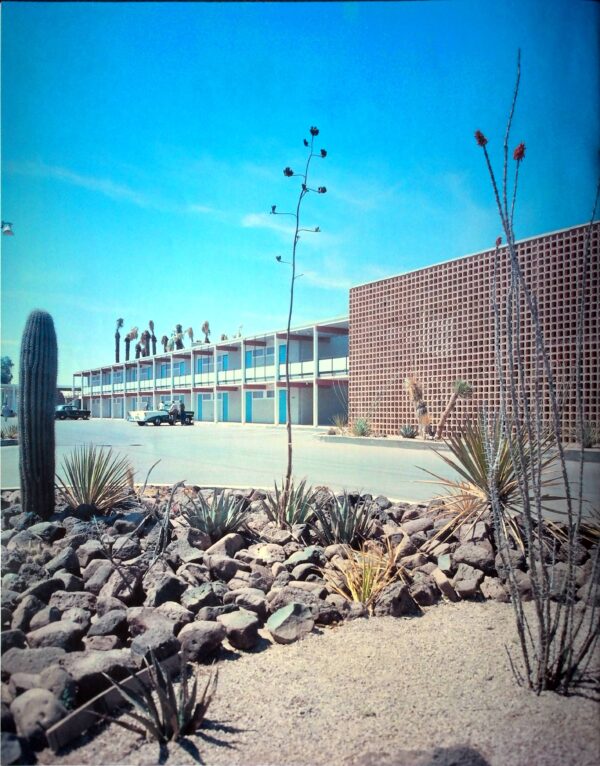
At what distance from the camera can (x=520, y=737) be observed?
6.72ft

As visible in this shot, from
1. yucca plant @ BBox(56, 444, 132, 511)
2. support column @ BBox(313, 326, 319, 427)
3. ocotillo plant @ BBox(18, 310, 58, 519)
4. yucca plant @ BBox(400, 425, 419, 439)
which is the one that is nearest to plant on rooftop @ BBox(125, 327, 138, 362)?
ocotillo plant @ BBox(18, 310, 58, 519)

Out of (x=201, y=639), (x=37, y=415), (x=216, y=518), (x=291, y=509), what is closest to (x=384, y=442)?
(x=291, y=509)

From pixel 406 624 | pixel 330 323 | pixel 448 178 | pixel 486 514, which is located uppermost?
pixel 330 323

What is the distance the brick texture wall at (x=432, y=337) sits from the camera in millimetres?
13269

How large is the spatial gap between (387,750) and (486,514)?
2726mm

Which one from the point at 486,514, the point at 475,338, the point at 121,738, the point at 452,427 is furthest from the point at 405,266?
the point at 452,427

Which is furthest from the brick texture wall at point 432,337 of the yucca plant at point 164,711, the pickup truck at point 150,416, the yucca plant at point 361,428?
the yucca plant at point 164,711

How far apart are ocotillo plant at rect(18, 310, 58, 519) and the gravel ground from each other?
246cm

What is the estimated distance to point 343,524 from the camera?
429 centimetres

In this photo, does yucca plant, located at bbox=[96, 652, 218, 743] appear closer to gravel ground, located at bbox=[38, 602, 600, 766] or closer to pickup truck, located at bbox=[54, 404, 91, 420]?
gravel ground, located at bbox=[38, 602, 600, 766]

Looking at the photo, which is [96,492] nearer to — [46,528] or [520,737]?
[46,528]

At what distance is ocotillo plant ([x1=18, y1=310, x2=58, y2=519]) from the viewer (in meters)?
4.08

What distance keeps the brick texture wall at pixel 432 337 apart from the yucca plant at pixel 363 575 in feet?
28.5

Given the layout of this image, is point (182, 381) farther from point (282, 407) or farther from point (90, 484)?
point (282, 407)
